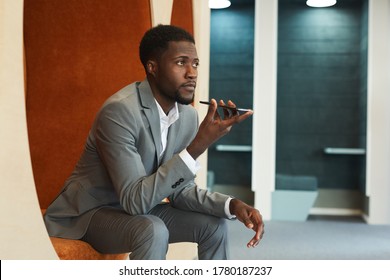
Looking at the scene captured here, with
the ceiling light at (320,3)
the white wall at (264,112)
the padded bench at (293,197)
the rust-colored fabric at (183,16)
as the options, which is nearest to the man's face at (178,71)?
the rust-colored fabric at (183,16)

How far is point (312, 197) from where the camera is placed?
600cm

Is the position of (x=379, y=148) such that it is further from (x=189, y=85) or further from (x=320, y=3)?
(x=189, y=85)

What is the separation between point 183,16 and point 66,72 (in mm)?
1276

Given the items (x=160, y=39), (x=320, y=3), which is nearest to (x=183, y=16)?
(x=160, y=39)

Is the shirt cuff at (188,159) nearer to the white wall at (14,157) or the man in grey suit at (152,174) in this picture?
the man in grey suit at (152,174)

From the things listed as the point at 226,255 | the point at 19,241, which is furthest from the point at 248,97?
the point at 19,241

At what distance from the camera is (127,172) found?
1.57 m

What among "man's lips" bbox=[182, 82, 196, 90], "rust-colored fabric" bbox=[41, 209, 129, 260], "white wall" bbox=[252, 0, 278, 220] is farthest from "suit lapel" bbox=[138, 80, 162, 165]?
"white wall" bbox=[252, 0, 278, 220]

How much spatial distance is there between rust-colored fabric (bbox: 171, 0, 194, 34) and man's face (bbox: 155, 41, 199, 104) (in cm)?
165

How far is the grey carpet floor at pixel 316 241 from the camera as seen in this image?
154 inches

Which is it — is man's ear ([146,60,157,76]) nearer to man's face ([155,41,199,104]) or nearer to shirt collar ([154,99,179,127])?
man's face ([155,41,199,104])

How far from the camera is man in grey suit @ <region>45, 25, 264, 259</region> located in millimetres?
1554
